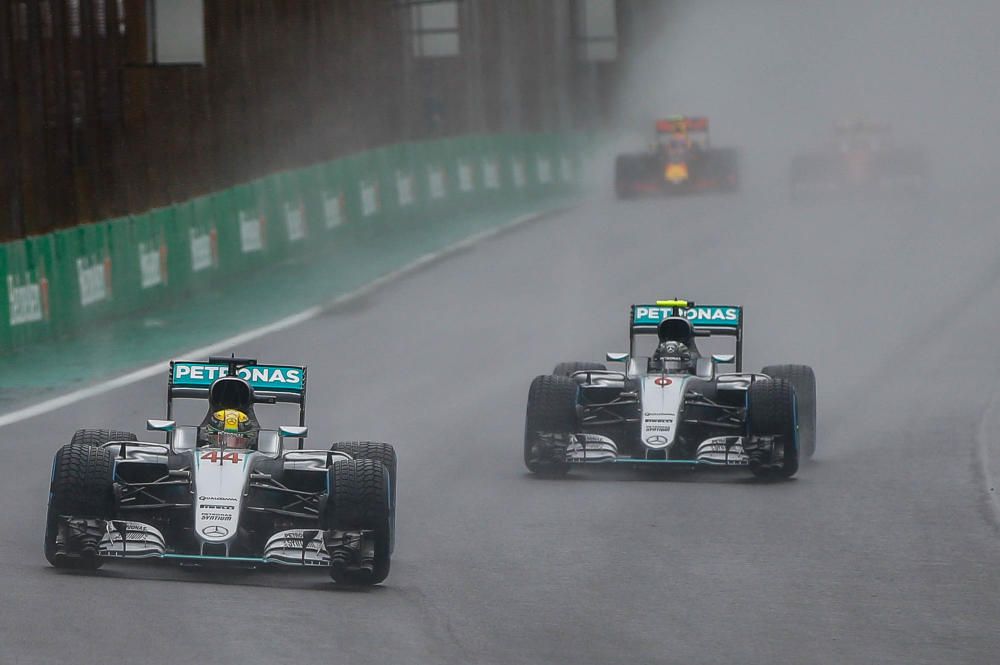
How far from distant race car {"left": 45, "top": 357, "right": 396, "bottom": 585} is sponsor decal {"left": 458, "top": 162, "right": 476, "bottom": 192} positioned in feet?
104

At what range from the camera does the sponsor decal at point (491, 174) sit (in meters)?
45.1

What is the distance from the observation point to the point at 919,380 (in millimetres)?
21125

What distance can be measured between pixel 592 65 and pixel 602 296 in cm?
3612

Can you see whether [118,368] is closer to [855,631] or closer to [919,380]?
[919,380]

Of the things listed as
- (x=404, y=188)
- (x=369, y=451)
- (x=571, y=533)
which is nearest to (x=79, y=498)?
(x=369, y=451)

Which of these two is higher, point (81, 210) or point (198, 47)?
point (198, 47)

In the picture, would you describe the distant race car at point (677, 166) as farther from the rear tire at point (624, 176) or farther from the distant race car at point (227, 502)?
the distant race car at point (227, 502)

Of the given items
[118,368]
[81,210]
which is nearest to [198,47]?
[81,210]

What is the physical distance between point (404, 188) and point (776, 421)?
25.2 metres

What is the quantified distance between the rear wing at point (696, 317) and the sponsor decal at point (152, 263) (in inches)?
459

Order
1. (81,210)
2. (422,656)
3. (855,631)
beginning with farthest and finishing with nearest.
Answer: (81,210) → (855,631) → (422,656)

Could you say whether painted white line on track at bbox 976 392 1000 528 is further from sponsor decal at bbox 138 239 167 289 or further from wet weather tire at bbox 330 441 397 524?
sponsor decal at bbox 138 239 167 289

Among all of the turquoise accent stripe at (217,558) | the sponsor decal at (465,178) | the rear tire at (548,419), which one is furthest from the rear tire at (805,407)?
the sponsor decal at (465,178)

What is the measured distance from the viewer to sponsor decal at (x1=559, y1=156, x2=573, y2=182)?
50844 mm
